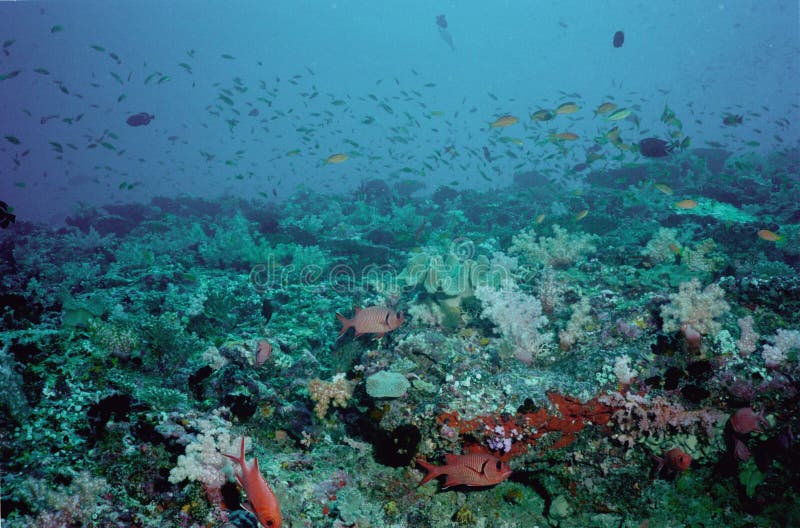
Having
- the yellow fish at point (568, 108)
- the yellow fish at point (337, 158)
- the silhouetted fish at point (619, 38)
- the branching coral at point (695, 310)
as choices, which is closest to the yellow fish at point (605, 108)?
the yellow fish at point (568, 108)

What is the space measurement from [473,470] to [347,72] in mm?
168554

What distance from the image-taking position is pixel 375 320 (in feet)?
15.0

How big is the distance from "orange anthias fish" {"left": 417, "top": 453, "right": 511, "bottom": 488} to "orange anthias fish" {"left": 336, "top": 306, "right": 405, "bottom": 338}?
69.6 inches

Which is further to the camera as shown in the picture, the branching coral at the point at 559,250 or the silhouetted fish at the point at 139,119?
the silhouetted fish at the point at 139,119

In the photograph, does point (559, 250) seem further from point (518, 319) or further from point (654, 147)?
point (518, 319)

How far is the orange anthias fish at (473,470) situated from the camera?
10.0ft

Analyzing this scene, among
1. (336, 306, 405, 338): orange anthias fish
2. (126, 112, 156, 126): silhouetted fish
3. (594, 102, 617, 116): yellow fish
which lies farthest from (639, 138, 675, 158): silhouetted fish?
(126, 112, 156, 126): silhouetted fish

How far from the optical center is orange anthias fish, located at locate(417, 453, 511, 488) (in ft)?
10.0

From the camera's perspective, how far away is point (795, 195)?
1167cm

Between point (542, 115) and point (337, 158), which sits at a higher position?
point (542, 115)

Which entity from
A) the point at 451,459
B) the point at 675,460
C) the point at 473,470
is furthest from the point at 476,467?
the point at 675,460

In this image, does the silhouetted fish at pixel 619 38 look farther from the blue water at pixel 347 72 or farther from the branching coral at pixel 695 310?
the blue water at pixel 347 72

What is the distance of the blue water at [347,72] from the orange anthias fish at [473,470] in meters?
61.4

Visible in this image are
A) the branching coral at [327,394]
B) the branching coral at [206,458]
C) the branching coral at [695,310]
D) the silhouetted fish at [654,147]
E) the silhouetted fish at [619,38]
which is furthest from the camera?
the silhouetted fish at [619,38]
